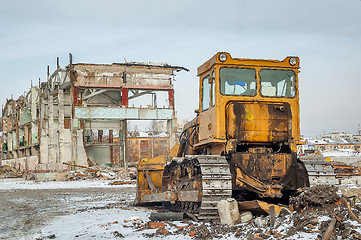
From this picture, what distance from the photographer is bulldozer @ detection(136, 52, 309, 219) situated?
9.38m

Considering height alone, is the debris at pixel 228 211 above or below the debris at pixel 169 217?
above

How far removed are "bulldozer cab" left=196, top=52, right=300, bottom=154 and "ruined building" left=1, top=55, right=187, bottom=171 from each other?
1209 inches

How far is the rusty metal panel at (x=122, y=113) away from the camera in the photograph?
134 feet

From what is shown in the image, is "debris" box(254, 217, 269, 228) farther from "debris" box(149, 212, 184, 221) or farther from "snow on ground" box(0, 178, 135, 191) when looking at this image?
"snow on ground" box(0, 178, 135, 191)

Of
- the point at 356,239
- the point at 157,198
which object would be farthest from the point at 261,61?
the point at 356,239

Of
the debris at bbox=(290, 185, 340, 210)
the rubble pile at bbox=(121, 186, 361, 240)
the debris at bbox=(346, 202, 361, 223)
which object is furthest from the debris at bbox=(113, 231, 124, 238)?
the debris at bbox=(346, 202, 361, 223)

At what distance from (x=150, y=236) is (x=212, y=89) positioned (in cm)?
362

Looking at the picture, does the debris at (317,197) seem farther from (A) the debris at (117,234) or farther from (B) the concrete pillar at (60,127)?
(B) the concrete pillar at (60,127)

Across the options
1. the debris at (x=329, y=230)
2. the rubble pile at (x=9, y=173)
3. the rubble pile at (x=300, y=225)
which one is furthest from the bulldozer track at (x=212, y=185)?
the rubble pile at (x=9, y=173)

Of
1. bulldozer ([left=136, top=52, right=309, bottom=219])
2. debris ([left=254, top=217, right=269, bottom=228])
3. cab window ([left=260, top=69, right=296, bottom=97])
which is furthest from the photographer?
cab window ([left=260, top=69, right=296, bottom=97])

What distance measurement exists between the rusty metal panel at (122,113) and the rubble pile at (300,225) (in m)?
32.7

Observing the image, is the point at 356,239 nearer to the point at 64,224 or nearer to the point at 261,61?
the point at 261,61

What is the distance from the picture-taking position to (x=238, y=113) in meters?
9.66

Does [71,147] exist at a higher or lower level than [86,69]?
lower
